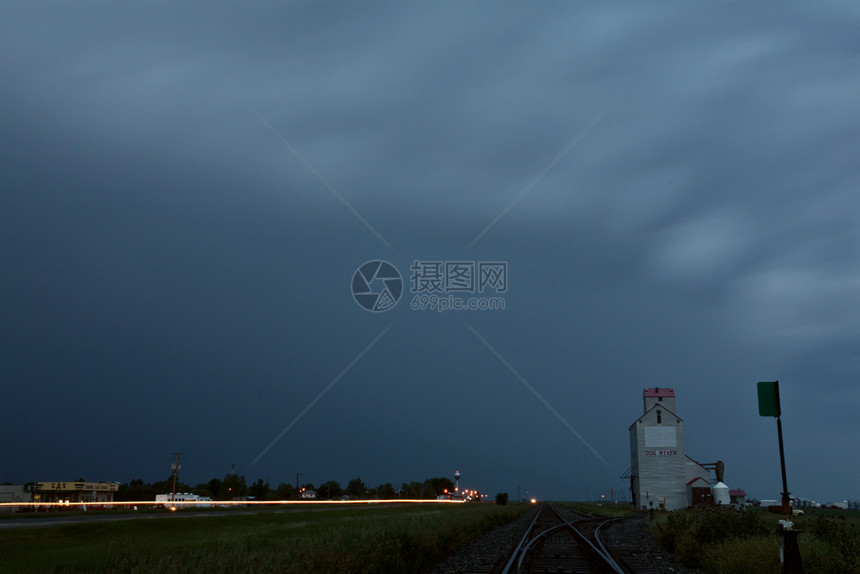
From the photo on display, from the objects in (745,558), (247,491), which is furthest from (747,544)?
(247,491)

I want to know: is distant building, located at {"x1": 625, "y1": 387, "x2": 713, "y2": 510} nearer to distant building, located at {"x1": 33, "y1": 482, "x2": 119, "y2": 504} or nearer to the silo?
the silo

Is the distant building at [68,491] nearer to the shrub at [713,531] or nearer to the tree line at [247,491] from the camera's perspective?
the tree line at [247,491]

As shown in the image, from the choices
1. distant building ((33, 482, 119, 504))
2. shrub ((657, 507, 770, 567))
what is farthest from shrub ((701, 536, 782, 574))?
distant building ((33, 482, 119, 504))

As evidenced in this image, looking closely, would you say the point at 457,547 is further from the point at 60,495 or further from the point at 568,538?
the point at 60,495

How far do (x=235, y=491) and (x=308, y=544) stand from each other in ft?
502

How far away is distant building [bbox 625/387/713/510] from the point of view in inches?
2889

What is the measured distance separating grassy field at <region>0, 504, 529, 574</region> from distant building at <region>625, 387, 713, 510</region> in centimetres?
4486

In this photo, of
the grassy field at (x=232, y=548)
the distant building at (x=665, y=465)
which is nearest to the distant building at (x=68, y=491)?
the grassy field at (x=232, y=548)

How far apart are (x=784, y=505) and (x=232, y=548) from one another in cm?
1182

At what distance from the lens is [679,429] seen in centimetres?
7656

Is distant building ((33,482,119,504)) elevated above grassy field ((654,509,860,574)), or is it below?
below

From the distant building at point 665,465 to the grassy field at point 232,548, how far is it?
44859 mm

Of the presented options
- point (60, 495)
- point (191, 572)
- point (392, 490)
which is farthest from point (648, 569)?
point (392, 490)

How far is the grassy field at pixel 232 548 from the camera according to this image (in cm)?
1072
